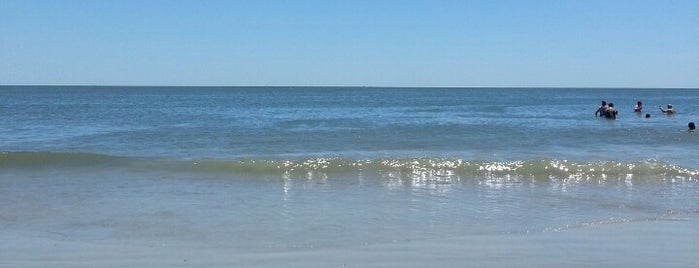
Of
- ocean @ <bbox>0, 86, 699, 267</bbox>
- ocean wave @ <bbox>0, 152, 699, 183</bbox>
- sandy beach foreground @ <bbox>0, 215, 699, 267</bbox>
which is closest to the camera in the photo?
sandy beach foreground @ <bbox>0, 215, 699, 267</bbox>

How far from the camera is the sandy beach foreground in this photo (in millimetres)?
7453

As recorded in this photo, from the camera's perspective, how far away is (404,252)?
8.02 metres

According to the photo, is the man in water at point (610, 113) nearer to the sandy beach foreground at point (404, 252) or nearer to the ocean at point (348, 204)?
the ocean at point (348, 204)

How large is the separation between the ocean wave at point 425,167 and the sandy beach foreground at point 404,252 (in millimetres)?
6130

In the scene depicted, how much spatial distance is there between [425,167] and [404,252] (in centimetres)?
910

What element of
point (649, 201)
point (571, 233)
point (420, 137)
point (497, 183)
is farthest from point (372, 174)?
point (420, 137)

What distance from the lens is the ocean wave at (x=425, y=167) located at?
15.7 meters

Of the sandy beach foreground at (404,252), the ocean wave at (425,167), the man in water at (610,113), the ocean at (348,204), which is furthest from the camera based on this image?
the man in water at (610,113)

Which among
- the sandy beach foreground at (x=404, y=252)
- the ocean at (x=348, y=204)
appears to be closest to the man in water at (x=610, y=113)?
the ocean at (x=348, y=204)

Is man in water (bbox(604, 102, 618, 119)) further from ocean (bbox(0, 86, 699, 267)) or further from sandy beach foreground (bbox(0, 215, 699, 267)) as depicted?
sandy beach foreground (bbox(0, 215, 699, 267))

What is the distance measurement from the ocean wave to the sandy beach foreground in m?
6.13

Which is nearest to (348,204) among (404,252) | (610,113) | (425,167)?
(404,252)

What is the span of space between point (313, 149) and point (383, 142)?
318 centimetres

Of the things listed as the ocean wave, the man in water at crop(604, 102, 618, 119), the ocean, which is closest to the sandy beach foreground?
the ocean
